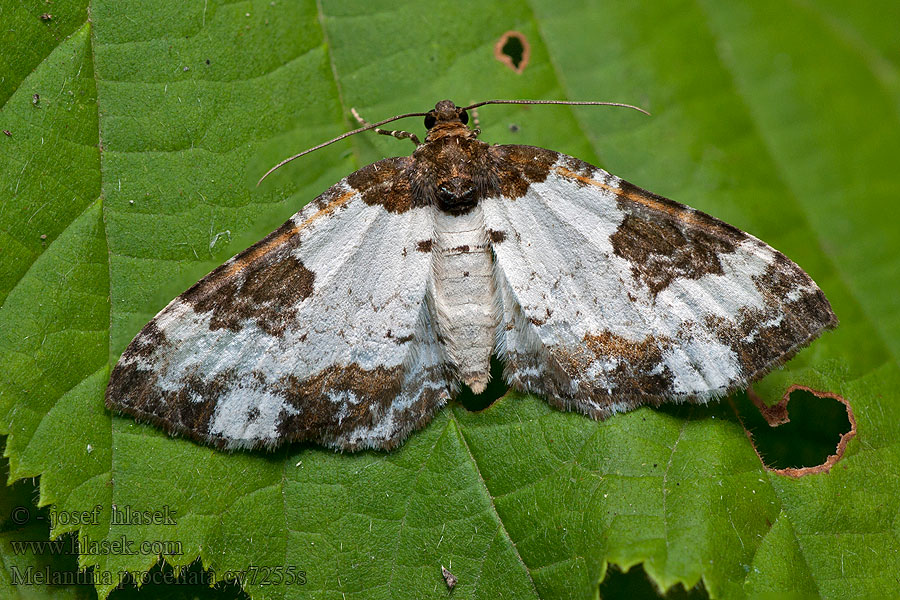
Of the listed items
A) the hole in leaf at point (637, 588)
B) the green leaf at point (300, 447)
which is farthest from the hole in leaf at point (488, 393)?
the hole in leaf at point (637, 588)

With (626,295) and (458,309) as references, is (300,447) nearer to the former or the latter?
(458,309)

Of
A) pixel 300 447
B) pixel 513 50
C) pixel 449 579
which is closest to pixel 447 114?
pixel 513 50

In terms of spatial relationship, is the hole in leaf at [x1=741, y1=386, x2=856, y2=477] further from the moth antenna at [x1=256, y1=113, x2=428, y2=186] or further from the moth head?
the moth antenna at [x1=256, y1=113, x2=428, y2=186]

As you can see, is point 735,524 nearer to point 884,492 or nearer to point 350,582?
point 884,492

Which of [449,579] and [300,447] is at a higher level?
[300,447]

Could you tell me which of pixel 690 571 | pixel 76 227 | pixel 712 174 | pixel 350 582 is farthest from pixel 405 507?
pixel 712 174

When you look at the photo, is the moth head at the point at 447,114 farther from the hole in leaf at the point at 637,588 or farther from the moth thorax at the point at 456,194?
the hole in leaf at the point at 637,588
